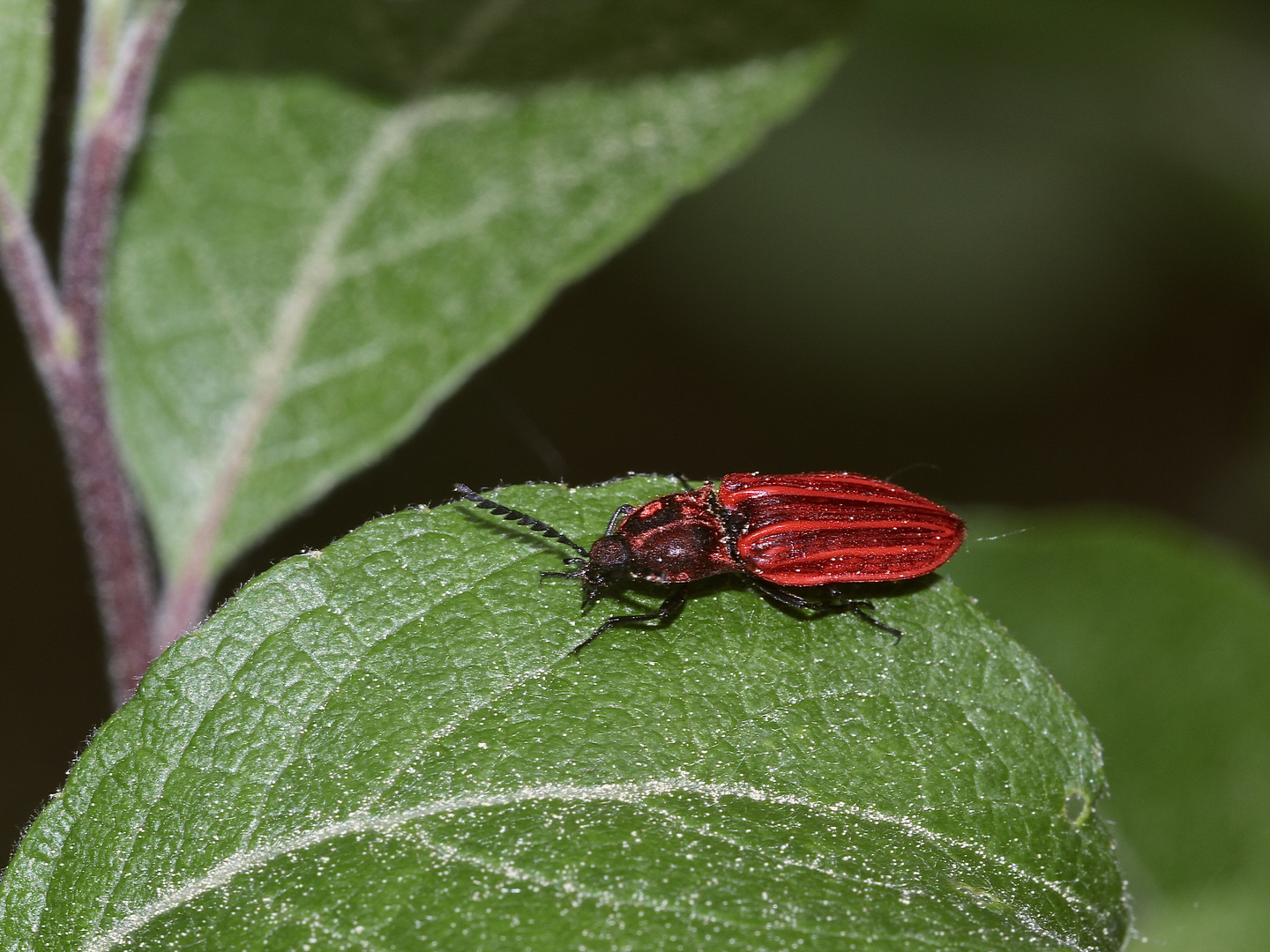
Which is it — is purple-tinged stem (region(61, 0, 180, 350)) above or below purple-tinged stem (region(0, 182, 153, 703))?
above

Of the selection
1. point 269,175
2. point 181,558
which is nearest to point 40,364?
point 181,558

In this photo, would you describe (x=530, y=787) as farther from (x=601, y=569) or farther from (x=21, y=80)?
(x=21, y=80)

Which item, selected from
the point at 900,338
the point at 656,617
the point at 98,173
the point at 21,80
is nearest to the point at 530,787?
the point at 656,617

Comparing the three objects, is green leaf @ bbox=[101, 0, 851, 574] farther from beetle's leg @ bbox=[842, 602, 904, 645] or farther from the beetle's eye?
beetle's leg @ bbox=[842, 602, 904, 645]

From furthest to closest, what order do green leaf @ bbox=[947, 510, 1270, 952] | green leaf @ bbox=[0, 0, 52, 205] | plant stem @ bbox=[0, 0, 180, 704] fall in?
1. green leaf @ bbox=[947, 510, 1270, 952]
2. plant stem @ bbox=[0, 0, 180, 704]
3. green leaf @ bbox=[0, 0, 52, 205]

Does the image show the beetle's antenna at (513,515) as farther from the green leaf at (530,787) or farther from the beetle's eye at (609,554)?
the beetle's eye at (609,554)

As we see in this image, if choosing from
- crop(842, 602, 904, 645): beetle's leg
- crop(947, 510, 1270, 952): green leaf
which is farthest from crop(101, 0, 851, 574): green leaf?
crop(947, 510, 1270, 952): green leaf
